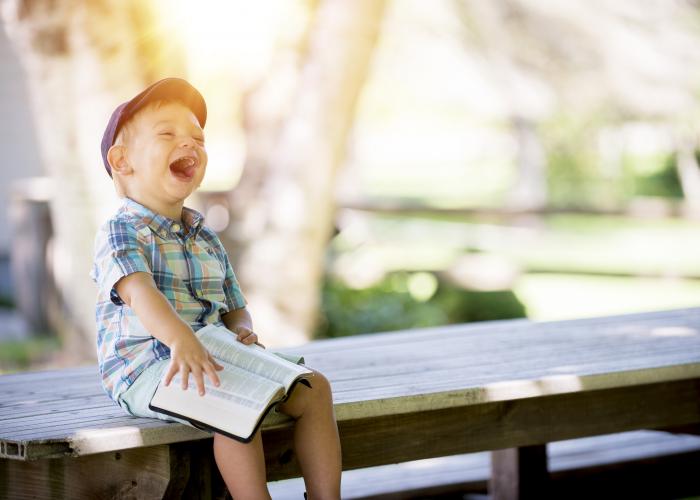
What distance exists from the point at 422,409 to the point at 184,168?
86cm

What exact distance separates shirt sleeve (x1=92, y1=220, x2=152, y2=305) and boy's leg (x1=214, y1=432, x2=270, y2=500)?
43 cm

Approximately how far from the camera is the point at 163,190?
2525 millimetres

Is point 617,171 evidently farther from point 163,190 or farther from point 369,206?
point 163,190

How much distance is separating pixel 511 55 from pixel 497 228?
141 inches

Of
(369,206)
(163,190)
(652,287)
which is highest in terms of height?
(163,190)

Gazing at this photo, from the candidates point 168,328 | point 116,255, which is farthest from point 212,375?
point 116,255

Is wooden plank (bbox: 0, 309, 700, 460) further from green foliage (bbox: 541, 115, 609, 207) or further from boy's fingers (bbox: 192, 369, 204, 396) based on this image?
green foliage (bbox: 541, 115, 609, 207)

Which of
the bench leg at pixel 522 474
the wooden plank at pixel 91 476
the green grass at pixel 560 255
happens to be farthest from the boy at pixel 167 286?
the green grass at pixel 560 255

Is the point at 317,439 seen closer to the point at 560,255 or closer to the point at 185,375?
the point at 185,375

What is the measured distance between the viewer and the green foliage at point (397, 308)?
823 cm

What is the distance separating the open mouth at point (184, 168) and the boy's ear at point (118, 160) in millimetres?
119

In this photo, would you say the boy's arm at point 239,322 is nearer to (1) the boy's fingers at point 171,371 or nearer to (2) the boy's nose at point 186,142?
(1) the boy's fingers at point 171,371

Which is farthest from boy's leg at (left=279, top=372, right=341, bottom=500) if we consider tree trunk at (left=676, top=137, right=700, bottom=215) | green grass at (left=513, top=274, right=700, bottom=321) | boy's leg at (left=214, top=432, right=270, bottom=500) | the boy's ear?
tree trunk at (left=676, top=137, right=700, bottom=215)

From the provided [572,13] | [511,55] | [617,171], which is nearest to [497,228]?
[511,55]
